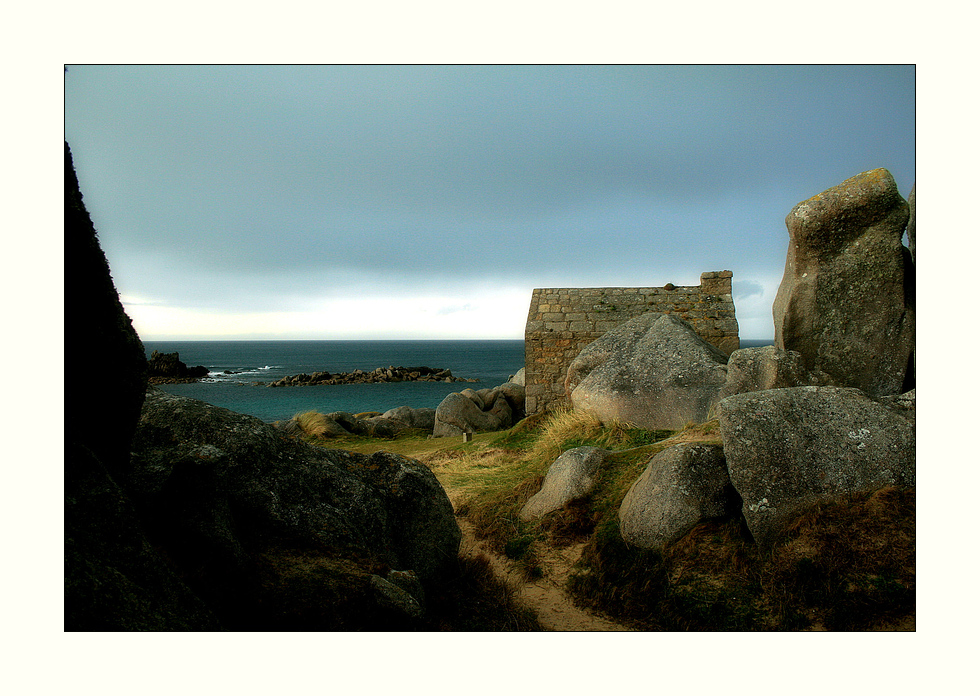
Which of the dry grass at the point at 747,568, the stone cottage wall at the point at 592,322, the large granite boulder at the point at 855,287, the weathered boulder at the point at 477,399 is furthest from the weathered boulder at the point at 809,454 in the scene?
the weathered boulder at the point at 477,399

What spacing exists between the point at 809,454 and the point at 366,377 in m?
49.8

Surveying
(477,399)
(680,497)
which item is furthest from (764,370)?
(477,399)

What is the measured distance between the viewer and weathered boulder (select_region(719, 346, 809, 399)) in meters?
5.29

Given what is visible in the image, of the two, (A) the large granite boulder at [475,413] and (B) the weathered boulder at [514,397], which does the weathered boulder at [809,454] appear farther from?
(B) the weathered boulder at [514,397]

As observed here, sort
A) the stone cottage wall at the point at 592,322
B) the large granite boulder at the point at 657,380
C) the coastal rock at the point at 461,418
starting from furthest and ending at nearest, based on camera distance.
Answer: the coastal rock at the point at 461,418 < the stone cottage wall at the point at 592,322 < the large granite boulder at the point at 657,380

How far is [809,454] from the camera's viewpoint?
13.3 feet

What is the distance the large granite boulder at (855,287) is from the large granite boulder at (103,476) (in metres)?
5.68

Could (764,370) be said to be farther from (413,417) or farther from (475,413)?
(413,417)

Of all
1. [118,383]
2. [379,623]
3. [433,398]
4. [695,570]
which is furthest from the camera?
[433,398]

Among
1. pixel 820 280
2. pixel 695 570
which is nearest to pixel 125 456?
pixel 695 570

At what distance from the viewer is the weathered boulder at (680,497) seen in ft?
14.9
